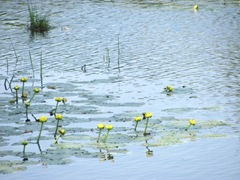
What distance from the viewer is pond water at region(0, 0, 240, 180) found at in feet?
22.0

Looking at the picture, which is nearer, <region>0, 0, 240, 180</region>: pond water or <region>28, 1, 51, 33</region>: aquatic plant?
<region>0, 0, 240, 180</region>: pond water

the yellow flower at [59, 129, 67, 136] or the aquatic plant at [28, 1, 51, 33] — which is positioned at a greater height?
the yellow flower at [59, 129, 67, 136]

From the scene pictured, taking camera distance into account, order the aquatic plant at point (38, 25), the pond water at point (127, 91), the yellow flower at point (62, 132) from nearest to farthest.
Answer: the pond water at point (127, 91)
the yellow flower at point (62, 132)
the aquatic plant at point (38, 25)

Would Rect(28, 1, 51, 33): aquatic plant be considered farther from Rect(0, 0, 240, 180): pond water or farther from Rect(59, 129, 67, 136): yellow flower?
Rect(59, 129, 67, 136): yellow flower

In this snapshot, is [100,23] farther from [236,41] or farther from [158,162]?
[158,162]

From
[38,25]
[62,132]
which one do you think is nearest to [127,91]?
[62,132]

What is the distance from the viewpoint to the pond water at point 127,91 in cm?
672

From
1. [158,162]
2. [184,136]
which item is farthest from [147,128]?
[158,162]

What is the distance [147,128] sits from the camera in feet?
25.5

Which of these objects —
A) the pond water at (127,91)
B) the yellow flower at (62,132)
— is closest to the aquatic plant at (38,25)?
the pond water at (127,91)

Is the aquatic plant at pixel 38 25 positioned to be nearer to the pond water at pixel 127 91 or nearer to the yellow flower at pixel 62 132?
the pond water at pixel 127 91

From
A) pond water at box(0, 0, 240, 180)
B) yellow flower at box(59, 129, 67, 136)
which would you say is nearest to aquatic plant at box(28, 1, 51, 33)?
pond water at box(0, 0, 240, 180)

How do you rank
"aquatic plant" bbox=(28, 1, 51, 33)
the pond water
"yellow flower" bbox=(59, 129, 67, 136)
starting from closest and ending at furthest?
the pond water, "yellow flower" bbox=(59, 129, 67, 136), "aquatic plant" bbox=(28, 1, 51, 33)

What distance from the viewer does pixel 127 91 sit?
9.91 metres
